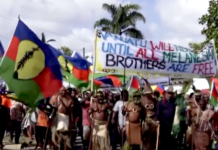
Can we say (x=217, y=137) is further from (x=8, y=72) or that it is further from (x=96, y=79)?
(x=96, y=79)

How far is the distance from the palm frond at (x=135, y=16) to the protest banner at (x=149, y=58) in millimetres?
22511

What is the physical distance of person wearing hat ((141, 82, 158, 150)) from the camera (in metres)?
10.5

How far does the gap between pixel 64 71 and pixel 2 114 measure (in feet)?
8.59

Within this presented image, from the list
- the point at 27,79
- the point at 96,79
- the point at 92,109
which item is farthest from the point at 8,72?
the point at 96,79

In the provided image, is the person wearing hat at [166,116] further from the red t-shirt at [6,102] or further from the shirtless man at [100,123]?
the red t-shirt at [6,102]

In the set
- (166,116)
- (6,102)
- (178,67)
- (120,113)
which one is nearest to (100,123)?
(120,113)

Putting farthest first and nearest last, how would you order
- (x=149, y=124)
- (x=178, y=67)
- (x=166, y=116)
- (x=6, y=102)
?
(x=6, y=102) < (x=178, y=67) < (x=166, y=116) < (x=149, y=124)

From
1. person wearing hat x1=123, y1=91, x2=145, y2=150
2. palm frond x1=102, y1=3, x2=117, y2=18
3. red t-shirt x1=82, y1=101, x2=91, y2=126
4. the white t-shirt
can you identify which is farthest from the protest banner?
palm frond x1=102, y1=3, x2=117, y2=18

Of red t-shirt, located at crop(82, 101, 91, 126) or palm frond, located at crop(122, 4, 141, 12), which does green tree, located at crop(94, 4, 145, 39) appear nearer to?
palm frond, located at crop(122, 4, 141, 12)

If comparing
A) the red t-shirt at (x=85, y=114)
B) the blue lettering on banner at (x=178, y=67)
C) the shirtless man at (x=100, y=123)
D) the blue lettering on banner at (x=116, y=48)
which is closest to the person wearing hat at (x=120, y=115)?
the red t-shirt at (x=85, y=114)

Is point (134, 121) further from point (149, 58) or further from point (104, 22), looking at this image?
Answer: point (104, 22)

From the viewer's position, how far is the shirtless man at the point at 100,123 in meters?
10.6

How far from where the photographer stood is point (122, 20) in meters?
35.1

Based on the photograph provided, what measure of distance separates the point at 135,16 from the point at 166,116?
24761 mm
